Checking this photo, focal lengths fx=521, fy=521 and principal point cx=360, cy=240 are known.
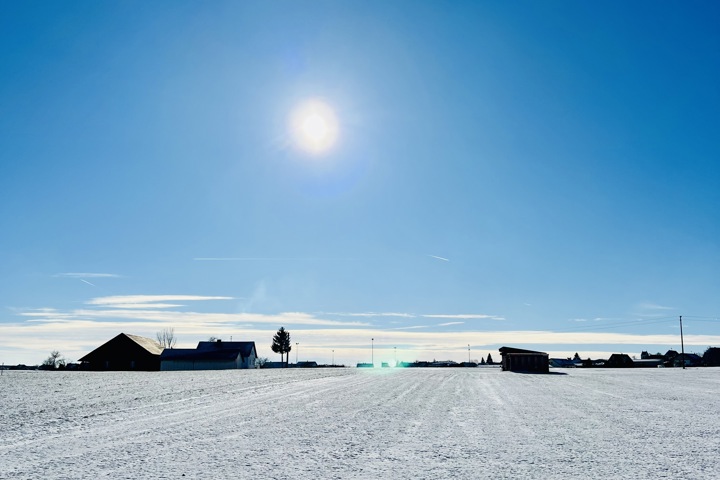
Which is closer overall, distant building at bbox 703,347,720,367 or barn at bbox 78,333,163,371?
barn at bbox 78,333,163,371

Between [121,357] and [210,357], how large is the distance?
571 inches

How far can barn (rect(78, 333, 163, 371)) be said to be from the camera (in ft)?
273

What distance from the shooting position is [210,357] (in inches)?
3610

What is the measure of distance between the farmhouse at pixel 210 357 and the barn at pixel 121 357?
2558 mm

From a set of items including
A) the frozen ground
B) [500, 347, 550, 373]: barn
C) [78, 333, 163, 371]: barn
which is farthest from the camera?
[78, 333, 163, 371]: barn

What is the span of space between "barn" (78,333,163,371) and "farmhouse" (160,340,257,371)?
Result: 256 cm

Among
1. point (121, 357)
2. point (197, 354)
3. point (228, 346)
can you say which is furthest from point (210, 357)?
point (121, 357)

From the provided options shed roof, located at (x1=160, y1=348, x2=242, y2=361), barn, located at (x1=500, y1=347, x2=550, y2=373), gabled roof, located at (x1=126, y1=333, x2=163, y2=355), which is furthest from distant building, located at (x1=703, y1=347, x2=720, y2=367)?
gabled roof, located at (x1=126, y1=333, x2=163, y2=355)

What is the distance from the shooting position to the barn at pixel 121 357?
83.2m

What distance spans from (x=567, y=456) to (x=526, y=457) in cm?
86

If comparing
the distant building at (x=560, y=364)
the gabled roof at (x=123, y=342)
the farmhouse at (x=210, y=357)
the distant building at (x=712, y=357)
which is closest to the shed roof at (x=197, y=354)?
the farmhouse at (x=210, y=357)

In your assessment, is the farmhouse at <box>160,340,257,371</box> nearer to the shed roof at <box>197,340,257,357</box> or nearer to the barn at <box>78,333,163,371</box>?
the shed roof at <box>197,340,257,357</box>

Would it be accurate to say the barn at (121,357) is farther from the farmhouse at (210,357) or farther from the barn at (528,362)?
the barn at (528,362)

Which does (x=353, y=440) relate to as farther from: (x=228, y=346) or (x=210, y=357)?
(x=228, y=346)
